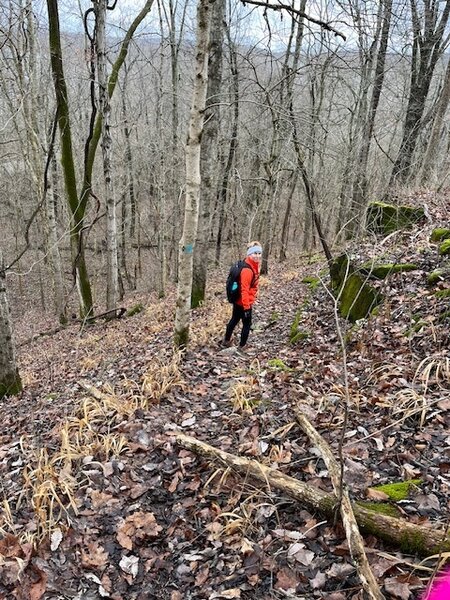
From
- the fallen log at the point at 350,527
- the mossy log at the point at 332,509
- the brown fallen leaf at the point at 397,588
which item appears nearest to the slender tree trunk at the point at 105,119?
the mossy log at the point at 332,509

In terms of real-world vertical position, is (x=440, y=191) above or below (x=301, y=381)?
above

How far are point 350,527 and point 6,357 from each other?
20.3ft

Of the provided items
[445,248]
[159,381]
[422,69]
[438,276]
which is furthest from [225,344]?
[422,69]

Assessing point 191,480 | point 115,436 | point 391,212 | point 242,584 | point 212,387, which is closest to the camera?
point 242,584

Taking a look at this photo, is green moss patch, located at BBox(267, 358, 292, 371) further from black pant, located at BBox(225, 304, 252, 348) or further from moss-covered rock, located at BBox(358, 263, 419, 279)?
moss-covered rock, located at BBox(358, 263, 419, 279)

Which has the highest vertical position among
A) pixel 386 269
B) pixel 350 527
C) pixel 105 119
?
pixel 105 119

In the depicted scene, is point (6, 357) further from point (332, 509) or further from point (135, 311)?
point (135, 311)

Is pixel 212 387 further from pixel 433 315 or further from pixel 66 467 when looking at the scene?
pixel 433 315

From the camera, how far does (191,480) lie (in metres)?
3.58

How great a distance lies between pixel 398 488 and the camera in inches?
117

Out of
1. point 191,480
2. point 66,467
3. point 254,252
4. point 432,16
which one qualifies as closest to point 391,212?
point 254,252

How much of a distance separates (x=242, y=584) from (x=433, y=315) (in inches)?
155

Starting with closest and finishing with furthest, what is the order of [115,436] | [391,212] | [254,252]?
[115,436] < [254,252] < [391,212]

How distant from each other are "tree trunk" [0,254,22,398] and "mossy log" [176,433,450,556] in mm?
4318
